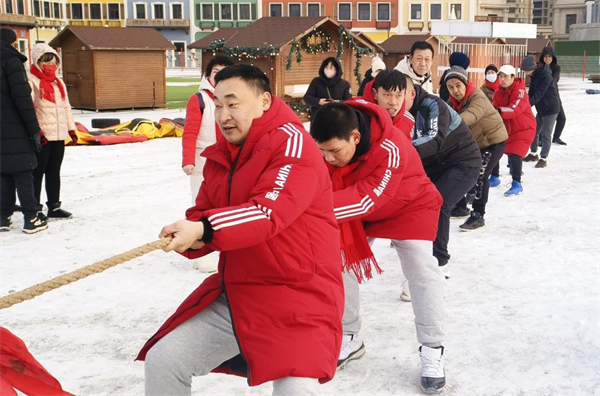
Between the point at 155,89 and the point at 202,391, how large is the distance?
18.1 m

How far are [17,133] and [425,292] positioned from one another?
475 centimetres

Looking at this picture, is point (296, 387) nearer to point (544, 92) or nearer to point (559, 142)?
point (544, 92)

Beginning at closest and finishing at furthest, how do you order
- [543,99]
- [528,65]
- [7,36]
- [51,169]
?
[7,36]
[51,169]
[528,65]
[543,99]

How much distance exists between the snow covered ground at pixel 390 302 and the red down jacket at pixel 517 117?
68cm

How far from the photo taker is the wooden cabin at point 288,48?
17.2m

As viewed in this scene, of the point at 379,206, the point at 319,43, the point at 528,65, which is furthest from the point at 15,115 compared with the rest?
the point at 319,43

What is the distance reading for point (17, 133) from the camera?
7090 mm

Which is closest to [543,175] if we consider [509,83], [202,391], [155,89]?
[509,83]

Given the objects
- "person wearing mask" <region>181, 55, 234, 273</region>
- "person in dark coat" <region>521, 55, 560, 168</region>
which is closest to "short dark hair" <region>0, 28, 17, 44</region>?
"person wearing mask" <region>181, 55, 234, 273</region>

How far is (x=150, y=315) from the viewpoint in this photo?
505 cm

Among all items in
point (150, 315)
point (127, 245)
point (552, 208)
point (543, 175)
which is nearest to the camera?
point (150, 315)

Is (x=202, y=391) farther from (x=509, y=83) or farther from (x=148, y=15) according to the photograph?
(x=148, y=15)

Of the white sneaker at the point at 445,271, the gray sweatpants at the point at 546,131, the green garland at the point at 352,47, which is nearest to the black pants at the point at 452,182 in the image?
the white sneaker at the point at 445,271

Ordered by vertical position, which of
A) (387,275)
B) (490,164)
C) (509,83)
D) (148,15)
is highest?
(148,15)
